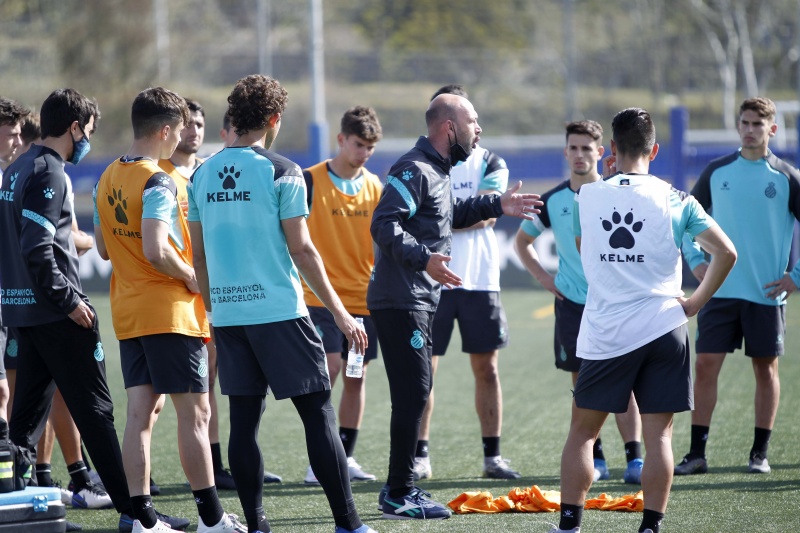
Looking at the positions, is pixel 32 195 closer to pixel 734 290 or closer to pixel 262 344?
pixel 262 344

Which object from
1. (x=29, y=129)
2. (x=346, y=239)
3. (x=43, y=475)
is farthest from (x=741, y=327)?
(x=29, y=129)

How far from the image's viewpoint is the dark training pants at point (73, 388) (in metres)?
4.52

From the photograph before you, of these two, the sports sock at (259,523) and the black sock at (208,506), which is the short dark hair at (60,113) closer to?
the black sock at (208,506)

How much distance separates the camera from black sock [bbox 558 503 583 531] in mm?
4281

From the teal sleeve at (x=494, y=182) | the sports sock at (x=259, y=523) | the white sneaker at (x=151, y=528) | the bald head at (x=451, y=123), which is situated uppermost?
the bald head at (x=451, y=123)

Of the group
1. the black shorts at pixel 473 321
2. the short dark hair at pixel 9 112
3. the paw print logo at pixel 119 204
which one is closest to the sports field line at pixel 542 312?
→ the black shorts at pixel 473 321

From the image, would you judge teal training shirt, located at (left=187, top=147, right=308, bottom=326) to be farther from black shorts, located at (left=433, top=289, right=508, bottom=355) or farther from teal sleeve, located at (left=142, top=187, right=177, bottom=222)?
black shorts, located at (left=433, top=289, right=508, bottom=355)

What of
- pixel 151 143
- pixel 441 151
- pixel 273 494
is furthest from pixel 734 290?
pixel 151 143

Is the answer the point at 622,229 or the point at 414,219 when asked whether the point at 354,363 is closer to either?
the point at 414,219

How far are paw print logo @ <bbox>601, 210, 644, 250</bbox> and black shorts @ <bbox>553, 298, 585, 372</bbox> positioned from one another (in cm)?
174

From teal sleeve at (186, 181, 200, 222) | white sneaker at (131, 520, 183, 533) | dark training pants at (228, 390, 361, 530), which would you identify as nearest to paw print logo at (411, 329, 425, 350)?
dark training pants at (228, 390, 361, 530)

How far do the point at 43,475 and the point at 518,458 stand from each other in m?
2.81

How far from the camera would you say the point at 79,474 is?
543 centimetres

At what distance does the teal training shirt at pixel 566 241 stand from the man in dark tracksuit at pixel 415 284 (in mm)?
1116
